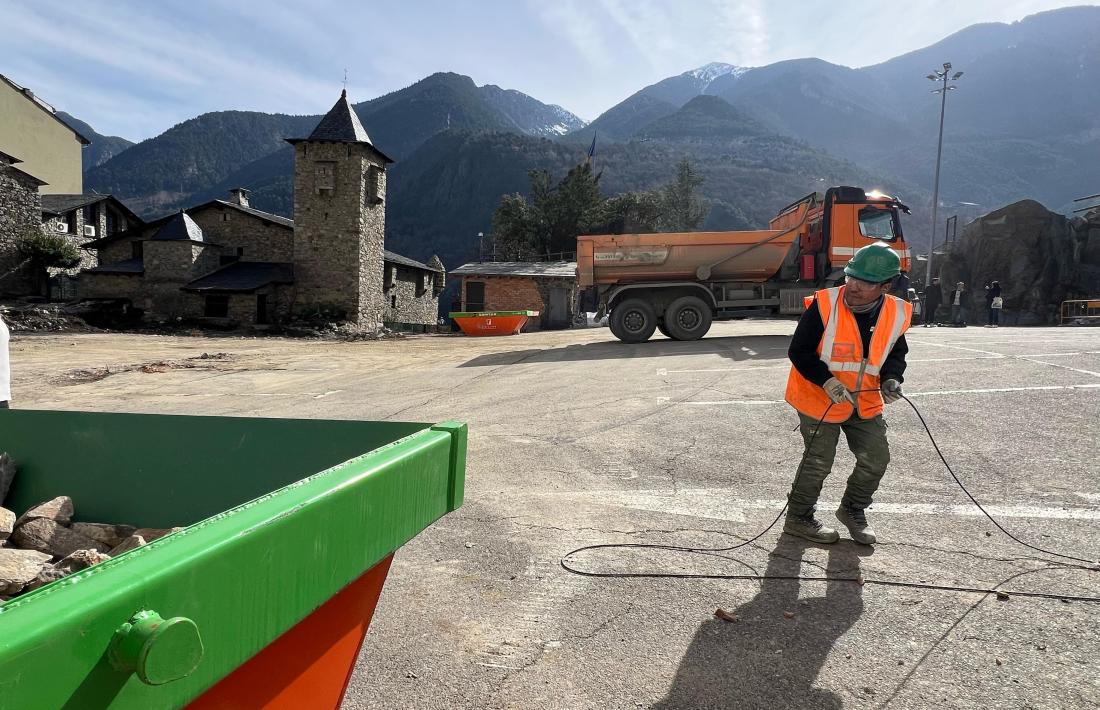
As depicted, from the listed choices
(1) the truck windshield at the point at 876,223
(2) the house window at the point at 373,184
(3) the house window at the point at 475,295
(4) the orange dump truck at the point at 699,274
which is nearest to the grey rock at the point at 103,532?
(4) the orange dump truck at the point at 699,274

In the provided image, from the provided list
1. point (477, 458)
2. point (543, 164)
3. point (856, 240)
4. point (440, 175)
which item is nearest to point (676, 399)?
point (477, 458)

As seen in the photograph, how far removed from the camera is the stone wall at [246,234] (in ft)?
98.2

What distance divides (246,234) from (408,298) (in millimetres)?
8593

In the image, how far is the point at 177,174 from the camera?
162 m

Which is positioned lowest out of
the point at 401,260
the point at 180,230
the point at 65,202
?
the point at 401,260

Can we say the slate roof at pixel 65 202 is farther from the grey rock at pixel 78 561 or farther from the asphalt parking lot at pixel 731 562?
the grey rock at pixel 78 561

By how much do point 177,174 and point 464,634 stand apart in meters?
192

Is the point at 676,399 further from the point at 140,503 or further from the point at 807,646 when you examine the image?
the point at 140,503

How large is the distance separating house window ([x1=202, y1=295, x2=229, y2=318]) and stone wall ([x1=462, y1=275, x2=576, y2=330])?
9955 mm

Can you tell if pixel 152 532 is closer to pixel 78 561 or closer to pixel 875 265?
pixel 78 561

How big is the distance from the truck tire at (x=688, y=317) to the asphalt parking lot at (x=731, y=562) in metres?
6.10

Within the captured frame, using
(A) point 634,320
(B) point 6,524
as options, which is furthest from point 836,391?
(A) point 634,320

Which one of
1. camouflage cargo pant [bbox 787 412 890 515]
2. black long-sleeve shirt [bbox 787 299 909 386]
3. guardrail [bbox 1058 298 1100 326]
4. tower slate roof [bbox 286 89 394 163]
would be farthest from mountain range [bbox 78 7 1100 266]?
camouflage cargo pant [bbox 787 412 890 515]

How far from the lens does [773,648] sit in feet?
8.33
